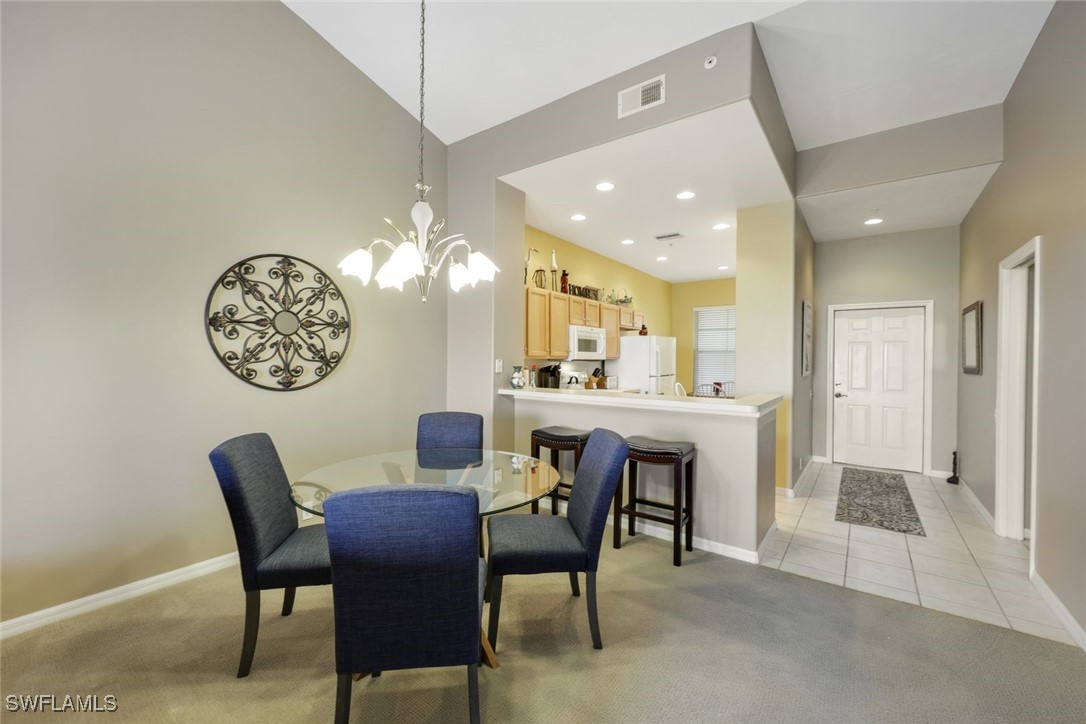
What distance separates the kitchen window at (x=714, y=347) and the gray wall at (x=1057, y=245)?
4.79 m

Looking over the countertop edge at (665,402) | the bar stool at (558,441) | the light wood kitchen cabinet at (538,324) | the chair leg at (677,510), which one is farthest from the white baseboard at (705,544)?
the light wood kitchen cabinet at (538,324)

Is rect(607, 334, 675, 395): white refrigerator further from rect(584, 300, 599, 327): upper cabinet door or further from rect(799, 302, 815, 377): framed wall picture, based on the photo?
rect(799, 302, 815, 377): framed wall picture

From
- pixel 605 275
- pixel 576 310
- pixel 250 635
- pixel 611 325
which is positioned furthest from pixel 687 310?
pixel 250 635

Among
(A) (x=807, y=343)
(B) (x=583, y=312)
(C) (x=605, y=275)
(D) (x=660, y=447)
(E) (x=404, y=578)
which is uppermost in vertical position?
(C) (x=605, y=275)

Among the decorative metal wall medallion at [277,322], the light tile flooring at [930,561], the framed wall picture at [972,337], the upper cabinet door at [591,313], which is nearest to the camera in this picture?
the light tile flooring at [930,561]

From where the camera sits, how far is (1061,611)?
213 cm

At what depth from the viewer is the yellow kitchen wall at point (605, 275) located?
5.12m

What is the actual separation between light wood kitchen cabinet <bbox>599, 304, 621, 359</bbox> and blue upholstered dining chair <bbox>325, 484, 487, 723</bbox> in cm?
466

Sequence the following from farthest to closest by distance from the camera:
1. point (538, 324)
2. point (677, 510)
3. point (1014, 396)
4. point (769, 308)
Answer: point (538, 324)
point (769, 308)
point (1014, 396)
point (677, 510)

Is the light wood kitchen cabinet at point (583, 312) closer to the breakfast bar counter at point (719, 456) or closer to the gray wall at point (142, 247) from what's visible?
the breakfast bar counter at point (719, 456)

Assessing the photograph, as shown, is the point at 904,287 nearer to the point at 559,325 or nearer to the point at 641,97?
the point at 559,325

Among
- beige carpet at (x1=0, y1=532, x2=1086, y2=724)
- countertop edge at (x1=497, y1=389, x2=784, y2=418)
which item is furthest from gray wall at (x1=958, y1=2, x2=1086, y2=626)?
countertop edge at (x1=497, y1=389, x2=784, y2=418)

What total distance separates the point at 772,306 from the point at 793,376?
2.20ft

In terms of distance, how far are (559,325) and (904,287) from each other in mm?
3935
